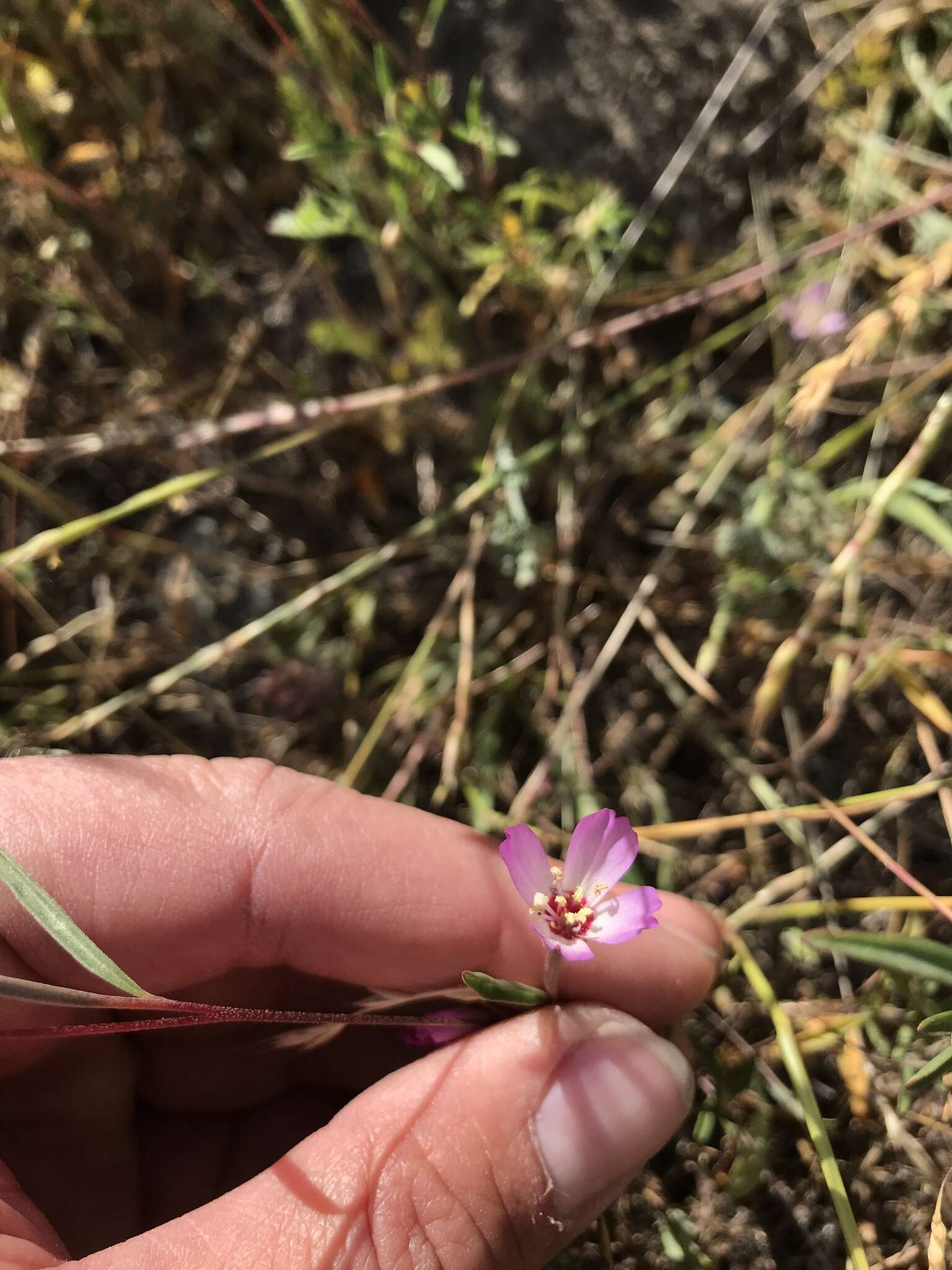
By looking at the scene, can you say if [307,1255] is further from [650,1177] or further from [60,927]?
[650,1177]

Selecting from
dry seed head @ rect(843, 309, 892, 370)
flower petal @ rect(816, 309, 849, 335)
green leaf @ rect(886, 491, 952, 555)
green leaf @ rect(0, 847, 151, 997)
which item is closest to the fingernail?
green leaf @ rect(0, 847, 151, 997)

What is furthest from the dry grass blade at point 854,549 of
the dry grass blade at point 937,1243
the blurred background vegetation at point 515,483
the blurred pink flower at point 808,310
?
the dry grass blade at point 937,1243

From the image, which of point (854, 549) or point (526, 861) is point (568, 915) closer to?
point (526, 861)

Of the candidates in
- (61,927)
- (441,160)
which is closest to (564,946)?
(61,927)

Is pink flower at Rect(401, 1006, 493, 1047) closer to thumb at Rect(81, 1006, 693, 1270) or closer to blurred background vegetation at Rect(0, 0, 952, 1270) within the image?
thumb at Rect(81, 1006, 693, 1270)

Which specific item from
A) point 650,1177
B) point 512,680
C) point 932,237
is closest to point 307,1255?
point 650,1177
